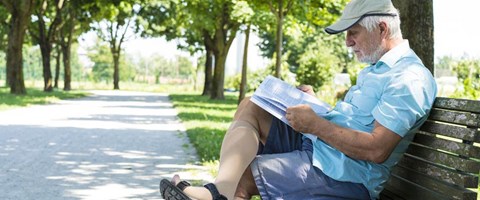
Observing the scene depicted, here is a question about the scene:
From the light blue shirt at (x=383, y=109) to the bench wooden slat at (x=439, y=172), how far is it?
8cm

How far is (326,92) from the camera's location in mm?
25875

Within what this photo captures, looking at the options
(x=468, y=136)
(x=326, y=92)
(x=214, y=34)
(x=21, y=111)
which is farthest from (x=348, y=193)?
(x=214, y=34)

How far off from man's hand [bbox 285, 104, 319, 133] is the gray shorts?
0.71ft

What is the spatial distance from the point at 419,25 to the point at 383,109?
332cm

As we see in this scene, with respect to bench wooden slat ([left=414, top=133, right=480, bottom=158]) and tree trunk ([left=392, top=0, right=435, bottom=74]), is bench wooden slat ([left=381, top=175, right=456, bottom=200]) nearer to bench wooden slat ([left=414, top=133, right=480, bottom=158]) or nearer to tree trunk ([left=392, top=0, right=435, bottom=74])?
bench wooden slat ([left=414, top=133, right=480, bottom=158])

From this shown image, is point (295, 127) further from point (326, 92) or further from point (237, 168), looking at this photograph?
point (326, 92)

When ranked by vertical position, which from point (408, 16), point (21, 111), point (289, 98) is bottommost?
point (21, 111)

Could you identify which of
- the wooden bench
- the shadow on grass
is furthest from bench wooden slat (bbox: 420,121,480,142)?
the shadow on grass

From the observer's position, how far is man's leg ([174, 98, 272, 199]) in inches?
143

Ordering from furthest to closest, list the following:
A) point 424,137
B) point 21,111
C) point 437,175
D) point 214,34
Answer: point 214,34, point 21,111, point 424,137, point 437,175

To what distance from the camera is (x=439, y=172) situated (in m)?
3.34

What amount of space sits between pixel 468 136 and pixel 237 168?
1108 millimetres

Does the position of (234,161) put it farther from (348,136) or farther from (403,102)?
(403,102)

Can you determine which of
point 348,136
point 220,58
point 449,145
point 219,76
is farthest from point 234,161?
point 220,58
